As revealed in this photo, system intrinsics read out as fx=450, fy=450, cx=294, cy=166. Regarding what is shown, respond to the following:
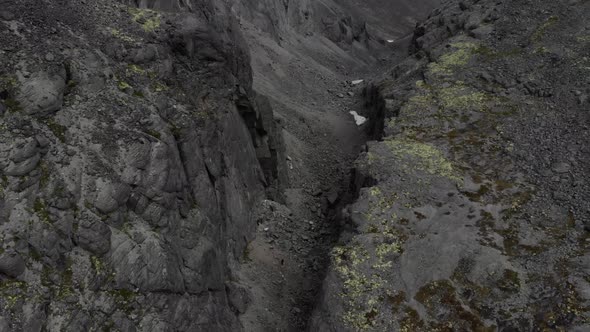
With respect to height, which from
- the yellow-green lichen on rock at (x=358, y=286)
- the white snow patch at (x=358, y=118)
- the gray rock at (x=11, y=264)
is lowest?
the white snow patch at (x=358, y=118)

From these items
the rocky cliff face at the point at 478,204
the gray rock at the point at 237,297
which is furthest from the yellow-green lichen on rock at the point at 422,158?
the gray rock at the point at 237,297

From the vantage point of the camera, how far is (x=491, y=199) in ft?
117

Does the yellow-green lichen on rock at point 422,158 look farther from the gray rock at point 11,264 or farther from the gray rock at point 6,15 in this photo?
the gray rock at point 6,15

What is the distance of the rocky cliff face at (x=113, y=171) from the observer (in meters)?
22.5

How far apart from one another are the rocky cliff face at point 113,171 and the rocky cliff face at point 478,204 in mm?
10032

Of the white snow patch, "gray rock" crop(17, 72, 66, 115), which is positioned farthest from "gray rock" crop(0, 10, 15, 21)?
the white snow patch

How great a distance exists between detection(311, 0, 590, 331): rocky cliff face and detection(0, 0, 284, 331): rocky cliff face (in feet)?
32.9

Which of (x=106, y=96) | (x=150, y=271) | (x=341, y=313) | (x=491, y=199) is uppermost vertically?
(x=106, y=96)

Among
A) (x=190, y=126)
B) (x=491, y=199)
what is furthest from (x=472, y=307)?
(x=190, y=126)

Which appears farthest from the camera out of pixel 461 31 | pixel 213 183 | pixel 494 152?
pixel 461 31

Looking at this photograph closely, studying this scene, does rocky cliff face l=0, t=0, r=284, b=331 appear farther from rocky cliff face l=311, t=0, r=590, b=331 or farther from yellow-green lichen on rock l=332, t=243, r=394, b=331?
rocky cliff face l=311, t=0, r=590, b=331

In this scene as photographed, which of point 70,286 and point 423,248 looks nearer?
point 70,286

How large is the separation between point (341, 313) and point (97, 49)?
2401 cm

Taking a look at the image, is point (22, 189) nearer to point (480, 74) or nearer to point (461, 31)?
point (480, 74)
